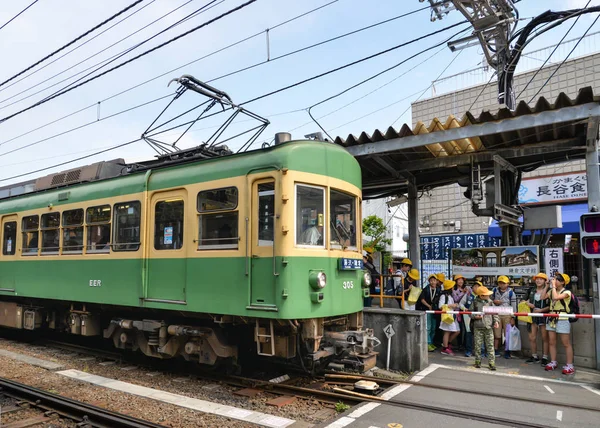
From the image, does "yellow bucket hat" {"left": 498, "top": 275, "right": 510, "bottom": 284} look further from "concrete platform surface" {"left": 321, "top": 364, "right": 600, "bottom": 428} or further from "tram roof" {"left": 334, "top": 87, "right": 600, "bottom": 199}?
"tram roof" {"left": 334, "top": 87, "right": 600, "bottom": 199}

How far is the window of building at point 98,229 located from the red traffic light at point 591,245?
7.91 m

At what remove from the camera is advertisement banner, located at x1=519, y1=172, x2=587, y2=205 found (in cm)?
1533

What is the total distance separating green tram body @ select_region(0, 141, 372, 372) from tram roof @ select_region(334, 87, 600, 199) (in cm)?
199

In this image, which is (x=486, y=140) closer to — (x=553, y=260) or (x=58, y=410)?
(x=553, y=260)

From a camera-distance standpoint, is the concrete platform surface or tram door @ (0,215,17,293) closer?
the concrete platform surface

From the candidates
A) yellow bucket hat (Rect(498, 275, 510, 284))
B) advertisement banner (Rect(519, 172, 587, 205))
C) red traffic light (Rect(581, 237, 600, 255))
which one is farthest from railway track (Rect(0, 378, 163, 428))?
advertisement banner (Rect(519, 172, 587, 205))

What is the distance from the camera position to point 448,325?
9.22 meters

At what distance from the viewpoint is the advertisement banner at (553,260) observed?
11.1 meters

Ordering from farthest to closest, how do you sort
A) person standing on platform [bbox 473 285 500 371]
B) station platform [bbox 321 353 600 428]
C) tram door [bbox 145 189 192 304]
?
1. person standing on platform [bbox 473 285 500 371]
2. tram door [bbox 145 189 192 304]
3. station platform [bbox 321 353 600 428]


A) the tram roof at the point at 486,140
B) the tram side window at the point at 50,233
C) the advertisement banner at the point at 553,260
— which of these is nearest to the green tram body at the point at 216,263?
the tram side window at the point at 50,233

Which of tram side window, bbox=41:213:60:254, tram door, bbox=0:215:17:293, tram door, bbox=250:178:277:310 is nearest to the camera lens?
tram door, bbox=250:178:277:310

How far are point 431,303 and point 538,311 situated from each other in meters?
2.01

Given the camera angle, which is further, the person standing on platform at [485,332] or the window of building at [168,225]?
the person standing on platform at [485,332]

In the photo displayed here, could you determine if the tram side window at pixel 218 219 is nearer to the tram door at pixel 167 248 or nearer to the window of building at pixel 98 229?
the tram door at pixel 167 248
